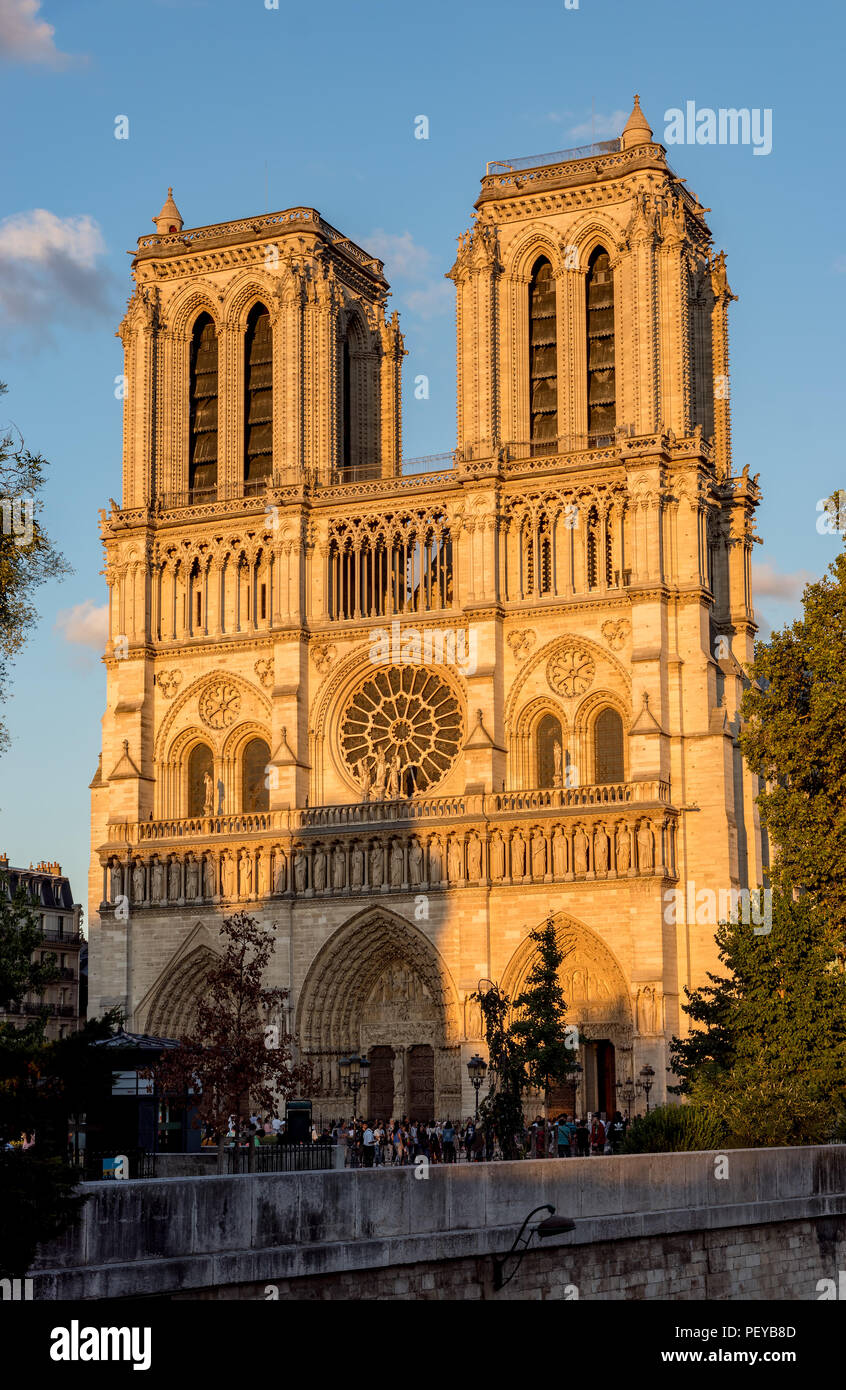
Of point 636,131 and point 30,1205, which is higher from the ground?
point 636,131

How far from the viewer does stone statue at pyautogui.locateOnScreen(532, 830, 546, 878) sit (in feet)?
156

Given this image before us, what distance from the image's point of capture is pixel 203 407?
2249 inches

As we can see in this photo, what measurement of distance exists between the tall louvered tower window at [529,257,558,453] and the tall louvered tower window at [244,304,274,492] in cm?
734

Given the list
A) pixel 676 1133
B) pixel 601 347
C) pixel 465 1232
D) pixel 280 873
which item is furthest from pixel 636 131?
pixel 465 1232

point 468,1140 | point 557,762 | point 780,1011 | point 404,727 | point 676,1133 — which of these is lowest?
point 468,1140

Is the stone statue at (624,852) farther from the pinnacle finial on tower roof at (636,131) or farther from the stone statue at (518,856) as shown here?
the pinnacle finial on tower roof at (636,131)

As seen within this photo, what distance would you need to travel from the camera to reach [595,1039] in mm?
47000

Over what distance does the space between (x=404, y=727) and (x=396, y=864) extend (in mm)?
4165

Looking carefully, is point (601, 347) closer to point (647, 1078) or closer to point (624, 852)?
point (624, 852)

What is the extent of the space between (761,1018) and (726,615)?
15.6 meters

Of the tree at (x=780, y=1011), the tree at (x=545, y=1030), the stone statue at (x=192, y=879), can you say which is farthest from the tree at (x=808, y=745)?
→ the stone statue at (x=192, y=879)
